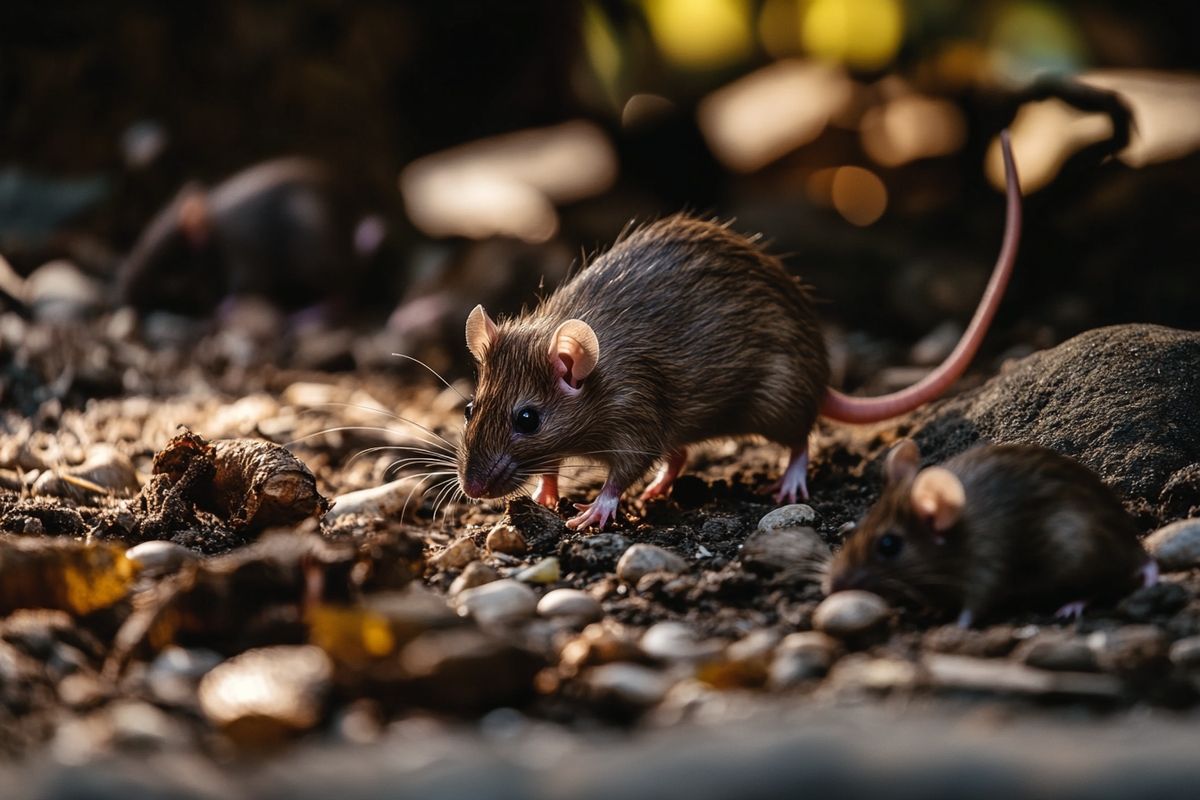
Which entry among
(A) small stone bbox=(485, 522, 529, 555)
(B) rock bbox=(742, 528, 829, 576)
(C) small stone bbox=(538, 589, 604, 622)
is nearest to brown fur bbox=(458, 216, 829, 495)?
(A) small stone bbox=(485, 522, 529, 555)

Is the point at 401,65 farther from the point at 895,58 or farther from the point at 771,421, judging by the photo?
the point at 771,421

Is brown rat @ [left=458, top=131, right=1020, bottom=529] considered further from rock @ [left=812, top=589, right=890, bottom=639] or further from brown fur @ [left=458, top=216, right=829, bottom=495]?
rock @ [left=812, top=589, right=890, bottom=639]

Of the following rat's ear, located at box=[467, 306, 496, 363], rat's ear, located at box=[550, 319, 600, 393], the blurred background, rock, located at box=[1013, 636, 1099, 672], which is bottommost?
rock, located at box=[1013, 636, 1099, 672]

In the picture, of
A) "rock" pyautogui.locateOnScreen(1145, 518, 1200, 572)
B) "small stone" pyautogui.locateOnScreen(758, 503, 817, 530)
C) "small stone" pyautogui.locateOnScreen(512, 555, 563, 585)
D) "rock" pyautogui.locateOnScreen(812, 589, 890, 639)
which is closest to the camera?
"rock" pyautogui.locateOnScreen(812, 589, 890, 639)

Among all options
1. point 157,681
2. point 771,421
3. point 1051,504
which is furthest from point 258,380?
point 1051,504

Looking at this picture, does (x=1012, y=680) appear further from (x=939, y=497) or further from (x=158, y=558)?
(x=158, y=558)

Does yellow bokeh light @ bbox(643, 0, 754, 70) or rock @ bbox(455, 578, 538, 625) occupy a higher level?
yellow bokeh light @ bbox(643, 0, 754, 70)

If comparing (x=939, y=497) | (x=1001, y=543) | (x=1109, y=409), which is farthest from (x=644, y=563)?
(x=1109, y=409)

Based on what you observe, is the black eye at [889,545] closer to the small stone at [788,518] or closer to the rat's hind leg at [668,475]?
the small stone at [788,518]
